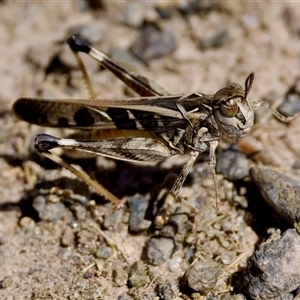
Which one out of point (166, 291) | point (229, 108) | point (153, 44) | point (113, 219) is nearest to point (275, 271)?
point (166, 291)

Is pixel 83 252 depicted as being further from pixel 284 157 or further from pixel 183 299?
pixel 284 157

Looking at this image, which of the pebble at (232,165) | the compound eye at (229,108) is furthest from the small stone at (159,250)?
the compound eye at (229,108)

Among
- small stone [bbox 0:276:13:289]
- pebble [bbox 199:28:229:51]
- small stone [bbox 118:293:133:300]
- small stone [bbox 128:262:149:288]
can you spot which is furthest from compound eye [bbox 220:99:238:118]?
small stone [bbox 0:276:13:289]

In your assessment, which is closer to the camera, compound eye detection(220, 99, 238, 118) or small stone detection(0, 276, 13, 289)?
compound eye detection(220, 99, 238, 118)

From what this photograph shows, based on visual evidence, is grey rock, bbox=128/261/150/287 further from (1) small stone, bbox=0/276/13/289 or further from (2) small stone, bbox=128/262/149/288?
(1) small stone, bbox=0/276/13/289

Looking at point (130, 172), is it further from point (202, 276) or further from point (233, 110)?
point (202, 276)
